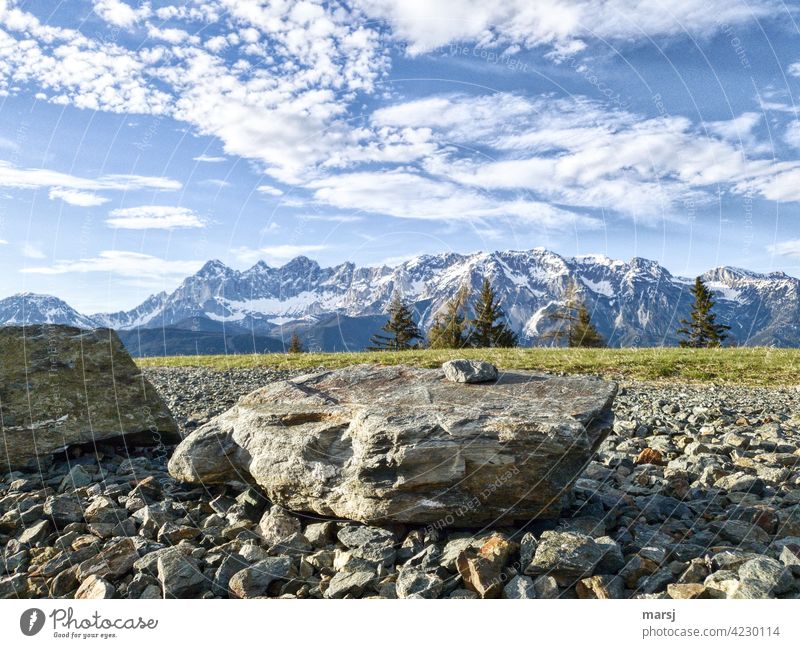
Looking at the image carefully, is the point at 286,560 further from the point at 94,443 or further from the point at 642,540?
the point at 94,443

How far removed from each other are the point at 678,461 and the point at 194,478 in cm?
848

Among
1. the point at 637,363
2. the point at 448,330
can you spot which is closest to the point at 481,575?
the point at 637,363

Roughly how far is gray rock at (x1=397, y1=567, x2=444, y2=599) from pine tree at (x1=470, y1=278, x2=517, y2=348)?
55.2 meters

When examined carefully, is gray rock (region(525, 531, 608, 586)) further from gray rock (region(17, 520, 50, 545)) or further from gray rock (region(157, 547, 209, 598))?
gray rock (region(17, 520, 50, 545))

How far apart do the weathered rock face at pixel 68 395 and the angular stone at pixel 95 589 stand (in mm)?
5262

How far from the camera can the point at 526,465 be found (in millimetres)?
6426

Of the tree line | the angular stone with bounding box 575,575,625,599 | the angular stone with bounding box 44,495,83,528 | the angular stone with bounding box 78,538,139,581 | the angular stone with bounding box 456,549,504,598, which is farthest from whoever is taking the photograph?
the tree line

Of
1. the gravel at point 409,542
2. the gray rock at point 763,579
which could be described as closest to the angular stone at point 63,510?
the gravel at point 409,542

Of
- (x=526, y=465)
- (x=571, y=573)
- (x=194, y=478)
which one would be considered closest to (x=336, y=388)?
(x=194, y=478)

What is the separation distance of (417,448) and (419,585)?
155cm

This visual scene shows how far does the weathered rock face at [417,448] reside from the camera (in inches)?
254

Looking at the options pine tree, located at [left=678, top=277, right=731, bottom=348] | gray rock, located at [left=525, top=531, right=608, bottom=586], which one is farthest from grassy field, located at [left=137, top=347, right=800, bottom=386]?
pine tree, located at [left=678, top=277, right=731, bottom=348]

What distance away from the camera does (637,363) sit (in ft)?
76.7

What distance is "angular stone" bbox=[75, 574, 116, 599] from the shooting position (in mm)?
→ 5762
